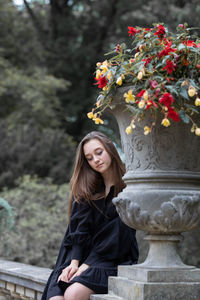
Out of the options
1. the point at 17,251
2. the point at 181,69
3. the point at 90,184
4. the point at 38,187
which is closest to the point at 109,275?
the point at 90,184

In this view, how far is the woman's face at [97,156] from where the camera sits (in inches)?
117

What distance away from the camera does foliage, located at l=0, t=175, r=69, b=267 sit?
633cm

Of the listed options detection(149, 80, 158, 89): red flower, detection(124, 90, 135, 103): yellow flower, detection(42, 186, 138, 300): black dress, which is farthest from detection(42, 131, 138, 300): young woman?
detection(149, 80, 158, 89): red flower

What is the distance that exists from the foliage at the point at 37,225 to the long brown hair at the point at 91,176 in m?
2.79

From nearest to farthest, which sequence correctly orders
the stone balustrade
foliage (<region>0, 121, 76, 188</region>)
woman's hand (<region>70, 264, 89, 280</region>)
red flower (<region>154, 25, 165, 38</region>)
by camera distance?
red flower (<region>154, 25, 165, 38</region>) < woman's hand (<region>70, 264, 89, 280</region>) < the stone balustrade < foliage (<region>0, 121, 76, 188</region>)

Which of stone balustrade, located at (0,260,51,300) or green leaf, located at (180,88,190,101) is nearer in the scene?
green leaf, located at (180,88,190,101)

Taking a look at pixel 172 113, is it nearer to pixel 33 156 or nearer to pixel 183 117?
pixel 183 117

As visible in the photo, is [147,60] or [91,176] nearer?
[147,60]

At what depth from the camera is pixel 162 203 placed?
230 centimetres

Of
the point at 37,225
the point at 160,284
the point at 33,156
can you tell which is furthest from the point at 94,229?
the point at 33,156

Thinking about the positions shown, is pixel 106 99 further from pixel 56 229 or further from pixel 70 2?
pixel 70 2

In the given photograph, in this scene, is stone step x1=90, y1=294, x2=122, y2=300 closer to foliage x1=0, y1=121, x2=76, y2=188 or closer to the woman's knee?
the woman's knee

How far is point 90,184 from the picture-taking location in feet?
9.95

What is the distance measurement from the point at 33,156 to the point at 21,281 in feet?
20.2
